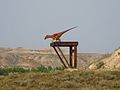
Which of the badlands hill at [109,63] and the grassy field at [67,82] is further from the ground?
the badlands hill at [109,63]

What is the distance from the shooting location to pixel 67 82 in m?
19.7

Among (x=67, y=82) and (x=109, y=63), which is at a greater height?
(x=109, y=63)

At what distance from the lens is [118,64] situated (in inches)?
1270

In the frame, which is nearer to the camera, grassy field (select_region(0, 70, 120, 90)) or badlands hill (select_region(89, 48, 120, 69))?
grassy field (select_region(0, 70, 120, 90))

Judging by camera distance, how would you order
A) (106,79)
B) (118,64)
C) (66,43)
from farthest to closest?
1. (118,64)
2. (66,43)
3. (106,79)

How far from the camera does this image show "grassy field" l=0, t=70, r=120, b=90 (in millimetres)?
18656

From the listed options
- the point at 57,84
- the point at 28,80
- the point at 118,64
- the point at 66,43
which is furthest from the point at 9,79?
the point at 118,64

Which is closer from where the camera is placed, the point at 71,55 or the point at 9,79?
the point at 9,79

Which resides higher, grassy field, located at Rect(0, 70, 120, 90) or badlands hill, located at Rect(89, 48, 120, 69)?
badlands hill, located at Rect(89, 48, 120, 69)

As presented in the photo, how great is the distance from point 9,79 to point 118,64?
41.0ft

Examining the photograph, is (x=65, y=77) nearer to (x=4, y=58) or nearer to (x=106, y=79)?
(x=106, y=79)

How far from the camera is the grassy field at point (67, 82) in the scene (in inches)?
734

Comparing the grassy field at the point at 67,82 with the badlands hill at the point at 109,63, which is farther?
the badlands hill at the point at 109,63

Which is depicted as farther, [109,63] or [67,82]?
[109,63]
